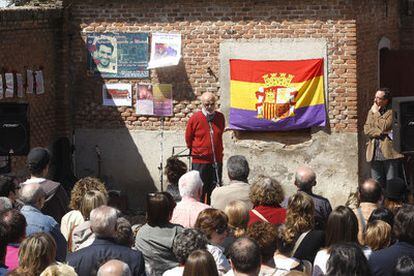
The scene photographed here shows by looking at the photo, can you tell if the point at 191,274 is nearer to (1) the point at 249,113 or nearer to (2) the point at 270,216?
(2) the point at 270,216

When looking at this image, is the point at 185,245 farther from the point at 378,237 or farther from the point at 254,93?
the point at 254,93

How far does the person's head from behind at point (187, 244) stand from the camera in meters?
8.52

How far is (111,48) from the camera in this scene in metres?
18.2

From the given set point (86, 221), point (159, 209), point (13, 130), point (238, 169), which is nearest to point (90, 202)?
point (86, 221)

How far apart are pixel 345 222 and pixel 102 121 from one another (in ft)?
32.1

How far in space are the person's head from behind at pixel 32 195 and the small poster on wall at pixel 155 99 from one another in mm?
8153

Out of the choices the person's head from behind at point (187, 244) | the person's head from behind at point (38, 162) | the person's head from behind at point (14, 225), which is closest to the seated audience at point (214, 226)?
the person's head from behind at point (187, 244)

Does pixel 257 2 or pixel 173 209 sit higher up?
pixel 257 2

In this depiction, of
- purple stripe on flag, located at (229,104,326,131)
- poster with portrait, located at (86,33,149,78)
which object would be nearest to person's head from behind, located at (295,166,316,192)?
purple stripe on flag, located at (229,104,326,131)

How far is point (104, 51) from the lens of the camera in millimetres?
18297

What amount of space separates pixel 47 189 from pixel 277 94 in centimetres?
685

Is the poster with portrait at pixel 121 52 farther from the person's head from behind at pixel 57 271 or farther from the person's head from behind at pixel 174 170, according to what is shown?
the person's head from behind at pixel 57 271

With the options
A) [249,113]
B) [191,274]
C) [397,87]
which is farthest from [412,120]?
[191,274]

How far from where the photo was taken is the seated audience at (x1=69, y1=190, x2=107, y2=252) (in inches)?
392
